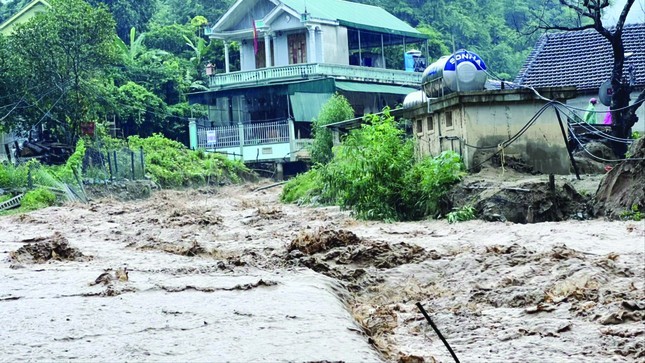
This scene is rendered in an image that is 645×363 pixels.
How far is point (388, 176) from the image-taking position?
1867 cm

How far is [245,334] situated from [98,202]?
23365 millimetres

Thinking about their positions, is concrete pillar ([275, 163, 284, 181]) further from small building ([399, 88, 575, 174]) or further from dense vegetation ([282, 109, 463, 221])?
small building ([399, 88, 575, 174])

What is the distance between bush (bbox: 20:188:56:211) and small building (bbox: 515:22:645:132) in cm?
1488

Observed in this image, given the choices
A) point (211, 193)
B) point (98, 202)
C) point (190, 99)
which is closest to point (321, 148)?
point (211, 193)

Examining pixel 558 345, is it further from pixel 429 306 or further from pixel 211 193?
pixel 211 193

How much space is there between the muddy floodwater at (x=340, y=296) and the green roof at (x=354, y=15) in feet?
94.2

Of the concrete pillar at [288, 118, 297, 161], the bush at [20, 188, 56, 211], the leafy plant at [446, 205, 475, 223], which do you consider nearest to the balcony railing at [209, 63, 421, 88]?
the concrete pillar at [288, 118, 297, 161]

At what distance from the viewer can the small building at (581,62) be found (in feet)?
98.6

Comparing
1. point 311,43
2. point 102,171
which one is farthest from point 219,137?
point 102,171

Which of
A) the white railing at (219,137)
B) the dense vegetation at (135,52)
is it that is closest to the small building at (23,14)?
the dense vegetation at (135,52)

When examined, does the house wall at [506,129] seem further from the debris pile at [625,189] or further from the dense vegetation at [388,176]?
the debris pile at [625,189]

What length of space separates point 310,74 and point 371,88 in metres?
3.12

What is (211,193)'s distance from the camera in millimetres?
34844

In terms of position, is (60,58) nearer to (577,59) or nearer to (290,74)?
(290,74)
